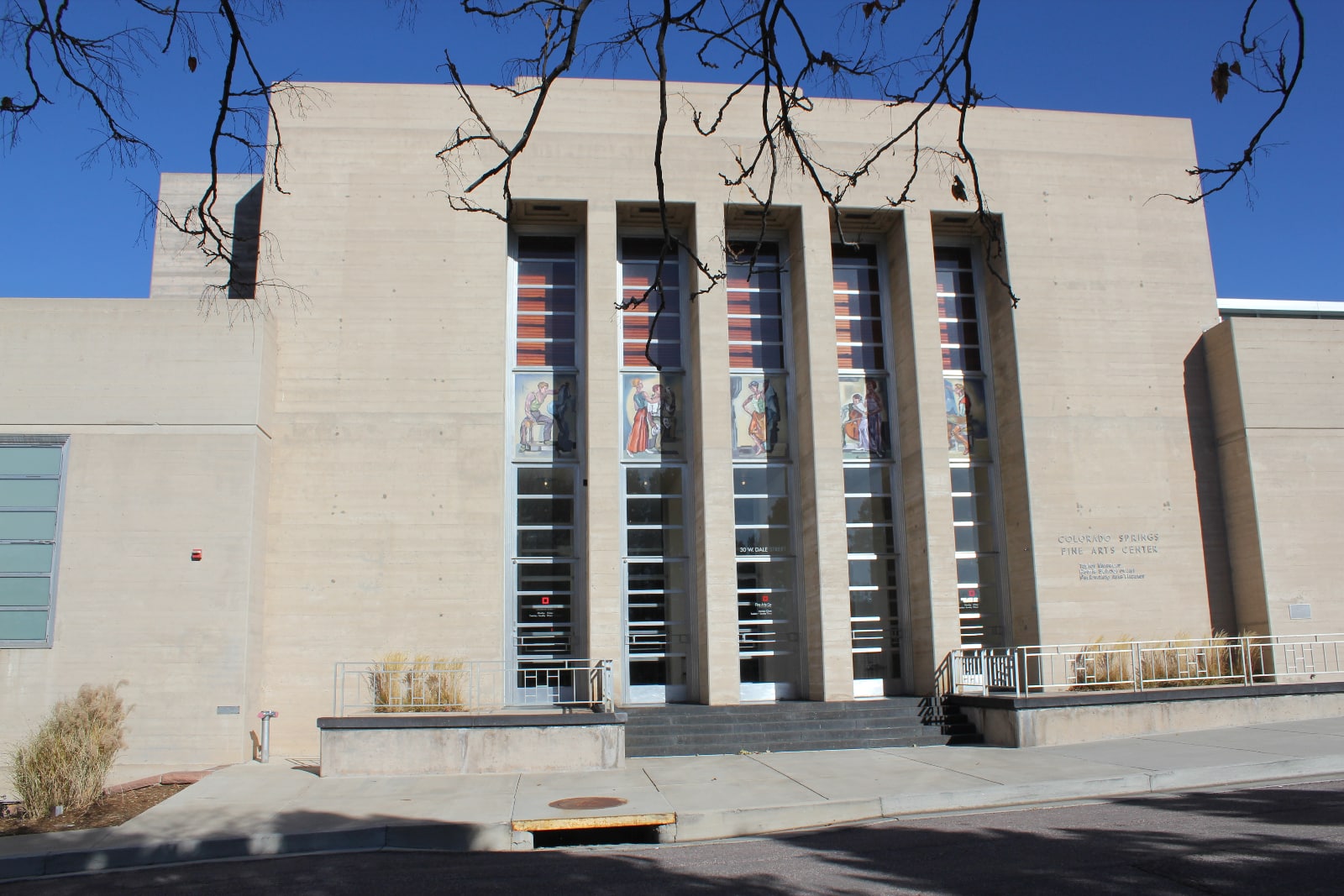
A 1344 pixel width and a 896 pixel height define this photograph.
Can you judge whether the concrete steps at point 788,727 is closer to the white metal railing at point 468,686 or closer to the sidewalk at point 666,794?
the sidewalk at point 666,794

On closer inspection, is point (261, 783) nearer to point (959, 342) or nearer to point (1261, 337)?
point (959, 342)

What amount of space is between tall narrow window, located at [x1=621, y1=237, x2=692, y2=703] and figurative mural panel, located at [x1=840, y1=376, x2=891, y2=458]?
10.1 ft

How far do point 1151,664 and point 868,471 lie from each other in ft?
19.0

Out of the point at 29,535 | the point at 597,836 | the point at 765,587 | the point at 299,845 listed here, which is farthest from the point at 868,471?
the point at 29,535

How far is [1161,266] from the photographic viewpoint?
18984mm

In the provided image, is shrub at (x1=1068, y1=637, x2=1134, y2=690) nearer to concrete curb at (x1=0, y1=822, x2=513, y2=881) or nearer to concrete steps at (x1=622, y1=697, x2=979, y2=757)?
concrete steps at (x1=622, y1=697, x2=979, y2=757)

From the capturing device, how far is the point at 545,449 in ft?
59.2

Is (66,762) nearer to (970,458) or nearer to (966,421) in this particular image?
(970,458)

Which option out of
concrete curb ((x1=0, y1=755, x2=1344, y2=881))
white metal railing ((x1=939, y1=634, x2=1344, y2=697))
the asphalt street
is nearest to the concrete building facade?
white metal railing ((x1=939, y1=634, x2=1344, y2=697))

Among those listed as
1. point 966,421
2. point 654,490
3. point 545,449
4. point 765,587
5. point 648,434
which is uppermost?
point 966,421

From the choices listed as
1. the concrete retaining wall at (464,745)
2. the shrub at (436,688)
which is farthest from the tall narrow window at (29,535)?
the shrub at (436,688)

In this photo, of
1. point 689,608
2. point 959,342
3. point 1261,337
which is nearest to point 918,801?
point 689,608

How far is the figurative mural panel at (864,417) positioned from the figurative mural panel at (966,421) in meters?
1.21

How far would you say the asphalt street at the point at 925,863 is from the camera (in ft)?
21.4
